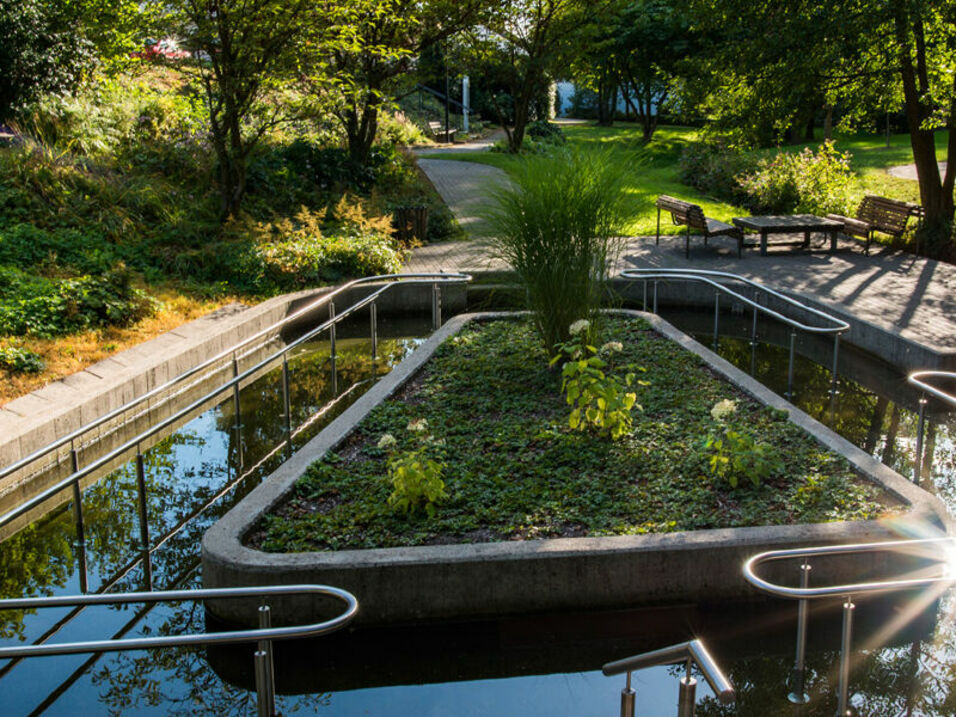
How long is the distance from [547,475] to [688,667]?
9.61 ft

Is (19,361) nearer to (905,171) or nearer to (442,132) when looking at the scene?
(905,171)

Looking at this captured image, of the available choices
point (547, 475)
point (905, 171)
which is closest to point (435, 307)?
point (547, 475)

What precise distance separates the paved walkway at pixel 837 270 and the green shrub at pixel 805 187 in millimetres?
1748

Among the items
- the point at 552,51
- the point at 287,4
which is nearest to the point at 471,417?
the point at 287,4

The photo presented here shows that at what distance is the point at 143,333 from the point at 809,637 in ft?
24.5

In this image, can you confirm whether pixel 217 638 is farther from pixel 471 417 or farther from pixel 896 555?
pixel 471 417

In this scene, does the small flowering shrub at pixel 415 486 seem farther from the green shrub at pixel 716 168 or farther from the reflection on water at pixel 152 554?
the green shrub at pixel 716 168

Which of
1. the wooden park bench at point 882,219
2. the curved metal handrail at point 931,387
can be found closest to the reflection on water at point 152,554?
the curved metal handrail at point 931,387

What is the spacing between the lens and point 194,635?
306 cm

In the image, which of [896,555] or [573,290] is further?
[573,290]

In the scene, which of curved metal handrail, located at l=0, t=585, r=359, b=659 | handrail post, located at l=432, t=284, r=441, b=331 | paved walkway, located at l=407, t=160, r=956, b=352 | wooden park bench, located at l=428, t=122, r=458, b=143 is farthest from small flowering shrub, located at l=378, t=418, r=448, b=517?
wooden park bench, located at l=428, t=122, r=458, b=143

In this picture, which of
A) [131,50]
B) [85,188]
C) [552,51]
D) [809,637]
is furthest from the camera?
[552,51]

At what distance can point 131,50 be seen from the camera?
47.9 ft

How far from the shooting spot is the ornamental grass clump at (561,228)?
7.59m
